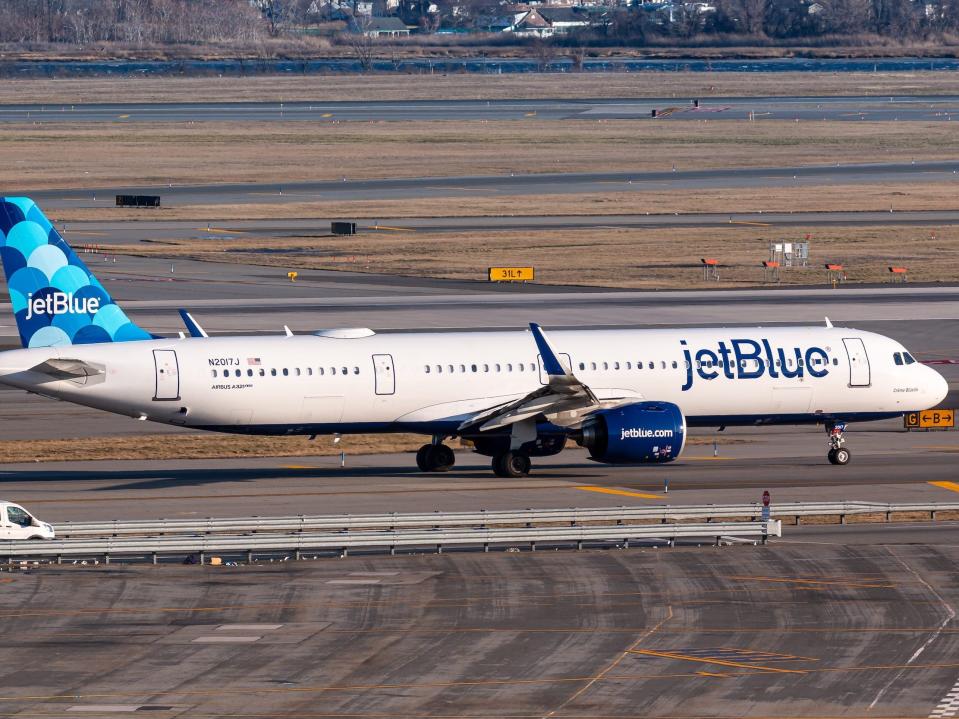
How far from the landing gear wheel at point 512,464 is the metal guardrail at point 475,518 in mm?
7401

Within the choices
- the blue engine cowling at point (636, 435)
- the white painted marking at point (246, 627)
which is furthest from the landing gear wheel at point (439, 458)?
the white painted marking at point (246, 627)

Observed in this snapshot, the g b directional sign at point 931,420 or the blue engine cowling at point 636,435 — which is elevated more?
the blue engine cowling at point 636,435

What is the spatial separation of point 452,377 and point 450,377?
0.07 m

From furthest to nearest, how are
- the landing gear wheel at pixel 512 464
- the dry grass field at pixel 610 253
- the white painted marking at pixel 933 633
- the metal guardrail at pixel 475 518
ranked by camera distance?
the dry grass field at pixel 610 253, the landing gear wheel at pixel 512 464, the metal guardrail at pixel 475 518, the white painted marking at pixel 933 633

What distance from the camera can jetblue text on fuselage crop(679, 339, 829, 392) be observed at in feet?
179

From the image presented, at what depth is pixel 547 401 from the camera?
Result: 52281 mm

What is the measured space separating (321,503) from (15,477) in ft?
34.5

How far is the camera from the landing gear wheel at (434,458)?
5475 centimetres

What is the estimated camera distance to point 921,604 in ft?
120

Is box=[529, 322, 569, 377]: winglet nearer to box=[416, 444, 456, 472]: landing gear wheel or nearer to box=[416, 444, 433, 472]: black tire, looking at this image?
box=[416, 444, 456, 472]: landing gear wheel

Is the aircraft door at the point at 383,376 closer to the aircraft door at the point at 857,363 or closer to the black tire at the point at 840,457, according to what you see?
the black tire at the point at 840,457

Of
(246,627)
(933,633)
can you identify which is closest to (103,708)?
(246,627)

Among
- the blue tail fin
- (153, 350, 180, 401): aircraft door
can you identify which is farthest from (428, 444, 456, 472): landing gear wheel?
the blue tail fin

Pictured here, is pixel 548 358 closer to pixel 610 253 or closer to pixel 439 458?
pixel 439 458
